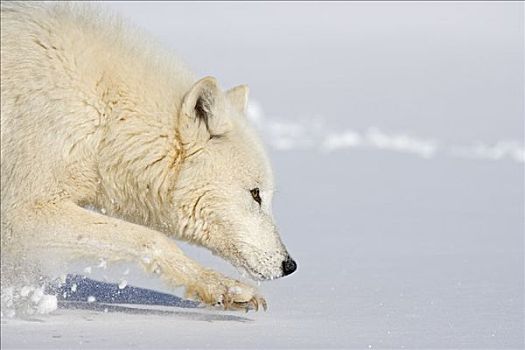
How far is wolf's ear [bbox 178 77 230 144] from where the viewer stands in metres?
6.39

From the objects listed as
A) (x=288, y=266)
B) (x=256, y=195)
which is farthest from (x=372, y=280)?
(x=256, y=195)

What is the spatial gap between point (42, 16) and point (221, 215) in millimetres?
1450

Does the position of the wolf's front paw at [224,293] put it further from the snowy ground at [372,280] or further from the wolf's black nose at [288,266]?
the wolf's black nose at [288,266]

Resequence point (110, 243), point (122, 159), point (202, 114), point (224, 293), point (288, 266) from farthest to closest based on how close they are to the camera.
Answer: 1. point (288, 266)
2. point (202, 114)
3. point (122, 159)
4. point (224, 293)
5. point (110, 243)

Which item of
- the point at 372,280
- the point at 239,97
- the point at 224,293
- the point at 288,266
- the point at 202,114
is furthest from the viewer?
the point at 372,280

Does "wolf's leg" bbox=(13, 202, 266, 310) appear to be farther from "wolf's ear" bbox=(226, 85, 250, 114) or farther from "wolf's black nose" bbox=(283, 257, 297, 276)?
"wolf's ear" bbox=(226, 85, 250, 114)

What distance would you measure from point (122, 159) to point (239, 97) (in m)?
0.99

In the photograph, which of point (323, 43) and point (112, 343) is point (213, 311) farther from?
point (323, 43)

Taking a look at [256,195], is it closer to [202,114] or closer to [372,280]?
[202,114]

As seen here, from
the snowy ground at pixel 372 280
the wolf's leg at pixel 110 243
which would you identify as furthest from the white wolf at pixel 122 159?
the snowy ground at pixel 372 280

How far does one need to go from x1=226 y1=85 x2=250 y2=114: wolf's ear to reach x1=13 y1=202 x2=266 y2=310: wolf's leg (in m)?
1.13

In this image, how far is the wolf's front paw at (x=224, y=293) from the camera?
20.3 feet

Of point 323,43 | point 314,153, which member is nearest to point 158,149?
point 314,153

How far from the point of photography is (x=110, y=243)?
20.1 feet
